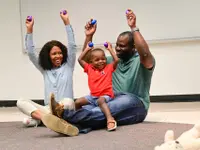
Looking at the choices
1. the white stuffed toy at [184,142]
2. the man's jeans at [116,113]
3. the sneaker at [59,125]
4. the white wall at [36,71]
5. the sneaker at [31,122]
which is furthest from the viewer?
the white wall at [36,71]

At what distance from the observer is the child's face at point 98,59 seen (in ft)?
6.73

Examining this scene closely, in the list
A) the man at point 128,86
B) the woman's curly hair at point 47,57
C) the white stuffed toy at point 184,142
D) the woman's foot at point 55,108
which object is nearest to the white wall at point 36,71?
the woman's curly hair at point 47,57

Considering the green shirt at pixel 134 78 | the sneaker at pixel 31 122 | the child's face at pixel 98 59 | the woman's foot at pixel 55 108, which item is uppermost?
the child's face at pixel 98 59

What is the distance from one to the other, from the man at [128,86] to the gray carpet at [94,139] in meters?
0.07

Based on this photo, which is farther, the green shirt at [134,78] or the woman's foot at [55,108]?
the green shirt at [134,78]

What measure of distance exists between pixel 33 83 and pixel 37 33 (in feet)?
1.80

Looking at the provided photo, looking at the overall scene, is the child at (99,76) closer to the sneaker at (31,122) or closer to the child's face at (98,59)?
the child's face at (98,59)

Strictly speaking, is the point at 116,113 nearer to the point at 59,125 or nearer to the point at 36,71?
the point at 59,125

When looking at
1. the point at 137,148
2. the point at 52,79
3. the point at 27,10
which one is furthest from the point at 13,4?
the point at 137,148

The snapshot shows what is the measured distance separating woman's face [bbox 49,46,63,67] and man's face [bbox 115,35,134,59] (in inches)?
16.6

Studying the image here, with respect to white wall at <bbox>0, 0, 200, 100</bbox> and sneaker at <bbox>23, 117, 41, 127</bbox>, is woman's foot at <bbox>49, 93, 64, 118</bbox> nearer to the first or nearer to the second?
sneaker at <bbox>23, 117, 41, 127</bbox>

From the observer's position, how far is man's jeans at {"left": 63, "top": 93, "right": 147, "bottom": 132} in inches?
70.4

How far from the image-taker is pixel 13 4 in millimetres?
3523

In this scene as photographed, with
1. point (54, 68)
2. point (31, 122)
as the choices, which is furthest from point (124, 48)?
point (31, 122)
